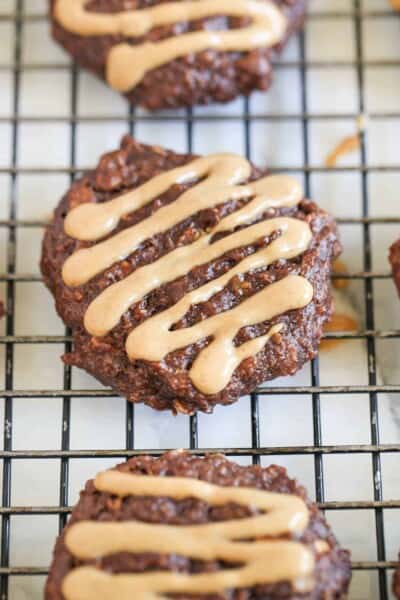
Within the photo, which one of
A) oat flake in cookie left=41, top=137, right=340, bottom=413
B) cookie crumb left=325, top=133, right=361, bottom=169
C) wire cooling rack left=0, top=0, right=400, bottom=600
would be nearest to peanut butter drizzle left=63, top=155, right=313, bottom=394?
oat flake in cookie left=41, top=137, right=340, bottom=413

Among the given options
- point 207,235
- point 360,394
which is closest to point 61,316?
point 207,235

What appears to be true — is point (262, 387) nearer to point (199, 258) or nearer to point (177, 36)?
point (199, 258)

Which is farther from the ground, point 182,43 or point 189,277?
point 182,43

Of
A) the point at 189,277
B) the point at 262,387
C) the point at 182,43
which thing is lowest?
the point at 262,387

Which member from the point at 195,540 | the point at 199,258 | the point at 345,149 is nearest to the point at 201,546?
the point at 195,540

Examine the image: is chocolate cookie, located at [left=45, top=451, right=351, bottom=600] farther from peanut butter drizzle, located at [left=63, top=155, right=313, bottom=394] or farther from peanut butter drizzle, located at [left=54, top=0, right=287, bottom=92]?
peanut butter drizzle, located at [left=54, top=0, right=287, bottom=92]

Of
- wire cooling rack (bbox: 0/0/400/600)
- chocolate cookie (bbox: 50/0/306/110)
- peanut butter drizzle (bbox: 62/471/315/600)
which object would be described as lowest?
peanut butter drizzle (bbox: 62/471/315/600)

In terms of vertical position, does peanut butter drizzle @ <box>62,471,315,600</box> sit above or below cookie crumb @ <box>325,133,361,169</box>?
below

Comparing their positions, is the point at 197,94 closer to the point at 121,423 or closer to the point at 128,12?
the point at 128,12
